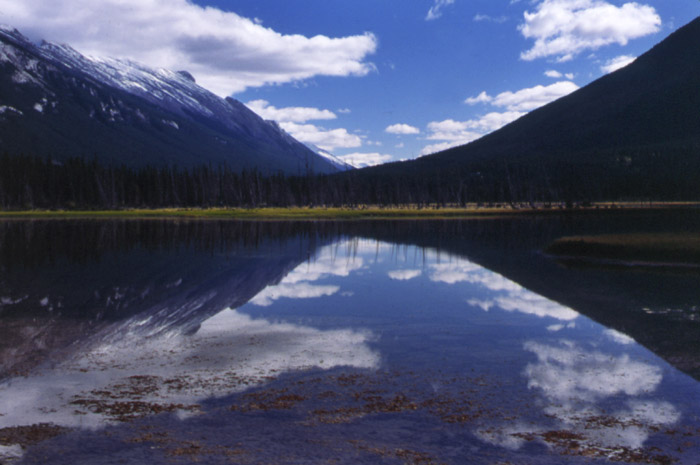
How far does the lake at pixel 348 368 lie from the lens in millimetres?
10695

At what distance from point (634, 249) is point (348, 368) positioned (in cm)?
3490

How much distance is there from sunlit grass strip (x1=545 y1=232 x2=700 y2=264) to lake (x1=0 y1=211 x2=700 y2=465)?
6.65 meters

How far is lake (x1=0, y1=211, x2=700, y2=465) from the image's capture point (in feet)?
35.1

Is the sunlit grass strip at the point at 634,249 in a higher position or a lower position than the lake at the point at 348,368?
higher

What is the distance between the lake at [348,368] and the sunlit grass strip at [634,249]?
6.65 metres

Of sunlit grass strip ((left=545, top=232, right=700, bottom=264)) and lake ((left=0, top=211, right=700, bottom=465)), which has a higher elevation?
sunlit grass strip ((left=545, top=232, right=700, bottom=264))

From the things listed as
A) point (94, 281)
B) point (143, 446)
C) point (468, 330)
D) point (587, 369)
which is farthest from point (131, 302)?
point (587, 369)

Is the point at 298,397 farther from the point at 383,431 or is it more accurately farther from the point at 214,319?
the point at 214,319

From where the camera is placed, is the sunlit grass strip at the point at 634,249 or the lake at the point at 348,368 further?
the sunlit grass strip at the point at 634,249

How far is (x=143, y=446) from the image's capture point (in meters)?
10.5

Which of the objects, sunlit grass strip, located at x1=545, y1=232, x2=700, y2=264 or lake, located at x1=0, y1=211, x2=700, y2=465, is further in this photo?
sunlit grass strip, located at x1=545, y1=232, x2=700, y2=264

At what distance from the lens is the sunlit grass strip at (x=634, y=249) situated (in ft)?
136

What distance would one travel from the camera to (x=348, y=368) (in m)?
15.9

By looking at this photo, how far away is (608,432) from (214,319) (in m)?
15.3
